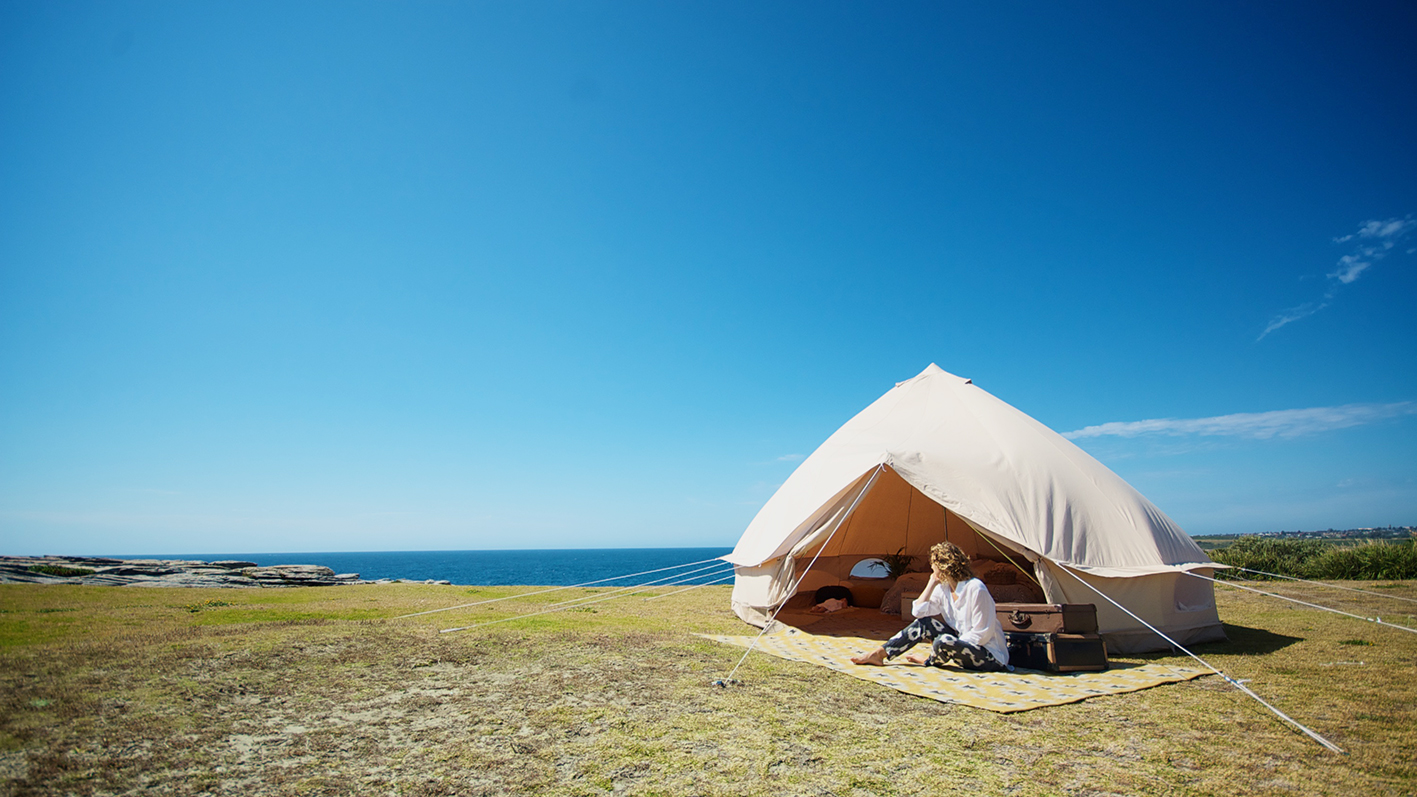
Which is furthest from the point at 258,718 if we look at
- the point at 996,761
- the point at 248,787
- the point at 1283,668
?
A: the point at 1283,668

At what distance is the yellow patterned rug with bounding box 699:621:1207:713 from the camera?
5066mm

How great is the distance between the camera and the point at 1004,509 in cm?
742

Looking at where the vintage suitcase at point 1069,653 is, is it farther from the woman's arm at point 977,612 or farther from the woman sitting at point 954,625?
the woman's arm at point 977,612

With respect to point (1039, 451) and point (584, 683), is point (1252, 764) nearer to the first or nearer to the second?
point (584, 683)

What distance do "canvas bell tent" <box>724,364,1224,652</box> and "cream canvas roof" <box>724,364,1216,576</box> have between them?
2 centimetres

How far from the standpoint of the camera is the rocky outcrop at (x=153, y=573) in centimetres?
648

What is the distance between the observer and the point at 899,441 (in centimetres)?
877

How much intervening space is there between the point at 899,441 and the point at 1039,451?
5.80ft

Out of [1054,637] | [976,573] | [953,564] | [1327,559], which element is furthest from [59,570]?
[1327,559]

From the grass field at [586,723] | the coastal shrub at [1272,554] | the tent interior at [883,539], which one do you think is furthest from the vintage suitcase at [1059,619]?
the coastal shrub at [1272,554]

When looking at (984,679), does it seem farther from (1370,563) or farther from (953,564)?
(1370,563)

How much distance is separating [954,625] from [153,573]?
12.6 metres

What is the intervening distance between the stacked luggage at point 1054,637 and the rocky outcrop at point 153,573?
29.8ft

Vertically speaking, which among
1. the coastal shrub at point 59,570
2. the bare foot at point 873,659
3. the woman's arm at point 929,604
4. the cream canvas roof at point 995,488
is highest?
the cream canvas roof at point 995,488
